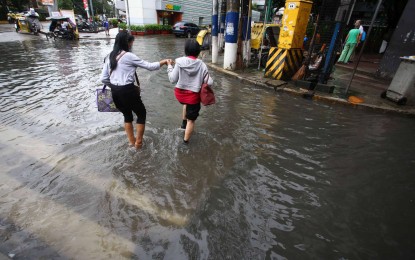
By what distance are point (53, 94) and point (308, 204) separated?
6.48 m

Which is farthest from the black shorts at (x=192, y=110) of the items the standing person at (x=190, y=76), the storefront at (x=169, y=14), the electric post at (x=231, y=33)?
the storefront at (x=169, y=14)

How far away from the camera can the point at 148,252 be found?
7.29 ft

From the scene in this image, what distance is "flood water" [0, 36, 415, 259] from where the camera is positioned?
2.33 m

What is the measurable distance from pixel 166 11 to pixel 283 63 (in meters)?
29.7

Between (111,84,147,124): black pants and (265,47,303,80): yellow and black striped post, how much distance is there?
595 centimetres

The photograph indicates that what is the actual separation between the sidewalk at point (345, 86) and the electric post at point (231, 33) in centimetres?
47

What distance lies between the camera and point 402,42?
824 centimetres

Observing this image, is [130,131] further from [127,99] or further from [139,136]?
[127,99]

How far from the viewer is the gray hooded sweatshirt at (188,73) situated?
3.51 metres

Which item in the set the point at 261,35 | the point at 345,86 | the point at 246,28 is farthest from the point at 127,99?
the point at 261,35

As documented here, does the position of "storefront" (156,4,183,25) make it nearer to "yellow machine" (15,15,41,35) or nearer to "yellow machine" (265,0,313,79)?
"yellow machine" (15,15,41,35)

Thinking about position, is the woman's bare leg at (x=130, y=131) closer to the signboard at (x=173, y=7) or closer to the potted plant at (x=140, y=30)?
the potted plant at (x=140, y=30)

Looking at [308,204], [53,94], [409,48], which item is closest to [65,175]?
[308,204]

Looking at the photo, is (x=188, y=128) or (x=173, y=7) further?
(x=173, y=7)
